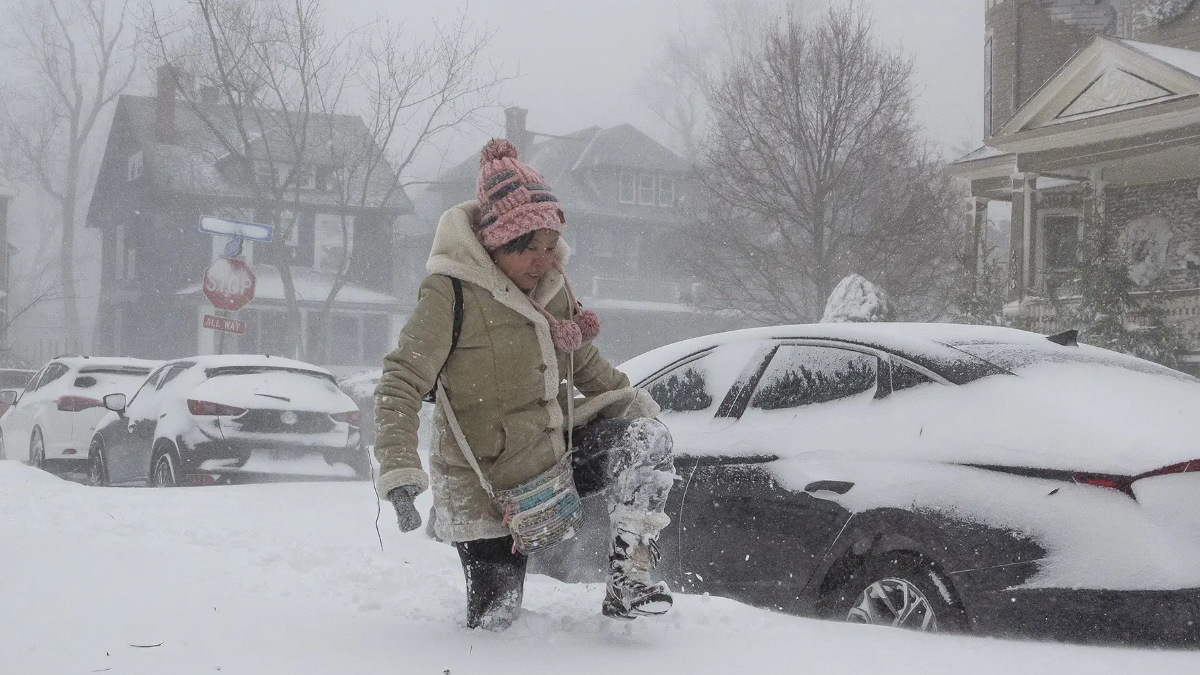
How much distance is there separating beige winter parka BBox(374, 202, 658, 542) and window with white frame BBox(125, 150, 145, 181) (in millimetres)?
39461

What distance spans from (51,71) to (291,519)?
1803 inches

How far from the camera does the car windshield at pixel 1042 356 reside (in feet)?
13.9

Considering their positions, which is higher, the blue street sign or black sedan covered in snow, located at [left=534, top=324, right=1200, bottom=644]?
the blue street sign

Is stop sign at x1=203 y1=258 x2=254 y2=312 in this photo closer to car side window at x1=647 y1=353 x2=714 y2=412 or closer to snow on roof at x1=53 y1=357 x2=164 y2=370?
snow on roof at x1=53 y1=357 x2=164 y2=370

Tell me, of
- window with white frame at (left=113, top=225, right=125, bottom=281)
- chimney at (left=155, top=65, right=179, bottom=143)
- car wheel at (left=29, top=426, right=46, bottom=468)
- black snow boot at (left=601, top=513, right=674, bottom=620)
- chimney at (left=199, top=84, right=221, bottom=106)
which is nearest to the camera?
black snow boot at (left=601, top=513, right=674, bottom=620)

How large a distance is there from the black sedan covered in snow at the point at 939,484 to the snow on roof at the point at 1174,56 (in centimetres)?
1428

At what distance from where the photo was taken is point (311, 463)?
32.3 feet

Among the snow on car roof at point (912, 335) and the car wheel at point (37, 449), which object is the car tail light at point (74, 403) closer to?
the car wheel at point (37, 449)

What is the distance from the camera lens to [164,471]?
32.8 feet

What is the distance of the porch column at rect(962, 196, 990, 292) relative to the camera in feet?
59.3

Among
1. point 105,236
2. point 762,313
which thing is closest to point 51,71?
point 105,236

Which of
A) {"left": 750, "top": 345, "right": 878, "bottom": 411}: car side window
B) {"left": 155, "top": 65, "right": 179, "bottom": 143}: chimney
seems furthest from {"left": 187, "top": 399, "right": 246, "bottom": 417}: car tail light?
{"left": 155, "top": 65, "right": 179, "bottom": 143}: chimney

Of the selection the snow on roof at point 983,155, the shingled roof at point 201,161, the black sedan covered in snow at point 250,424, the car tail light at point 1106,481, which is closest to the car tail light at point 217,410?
the black sedan covered in snow at point 250,424

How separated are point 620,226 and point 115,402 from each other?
118ft
